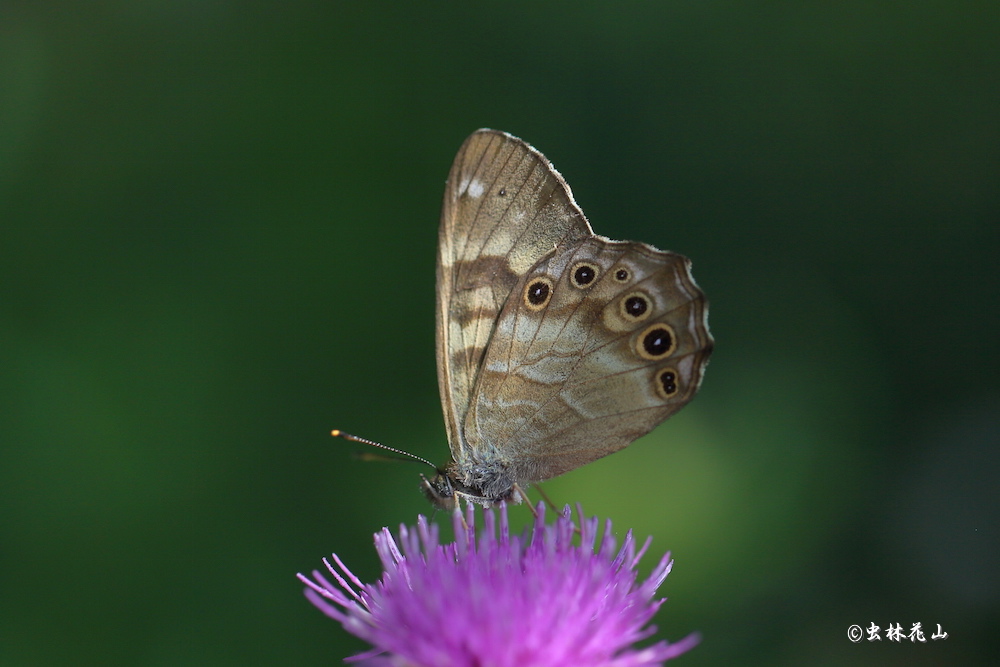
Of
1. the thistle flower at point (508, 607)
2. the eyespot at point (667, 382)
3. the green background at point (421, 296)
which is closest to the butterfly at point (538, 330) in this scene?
the eyespot at point (667, 382)

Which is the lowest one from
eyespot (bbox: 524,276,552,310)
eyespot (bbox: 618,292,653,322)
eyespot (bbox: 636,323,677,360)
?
eyespot (bbox: 636,323,677,360)

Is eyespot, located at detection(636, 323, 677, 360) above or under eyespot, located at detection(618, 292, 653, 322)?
under

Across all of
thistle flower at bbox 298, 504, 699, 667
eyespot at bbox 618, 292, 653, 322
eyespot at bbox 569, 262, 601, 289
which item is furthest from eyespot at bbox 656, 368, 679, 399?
thistle flower at bbox 298, 504, 699, 667

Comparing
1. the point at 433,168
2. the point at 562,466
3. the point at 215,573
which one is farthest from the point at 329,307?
the point at 562,466

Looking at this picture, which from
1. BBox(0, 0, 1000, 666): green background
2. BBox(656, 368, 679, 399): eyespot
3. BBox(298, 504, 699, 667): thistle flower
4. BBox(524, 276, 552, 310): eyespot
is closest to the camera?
BBox(298, 504, 699, 667): thistle flower

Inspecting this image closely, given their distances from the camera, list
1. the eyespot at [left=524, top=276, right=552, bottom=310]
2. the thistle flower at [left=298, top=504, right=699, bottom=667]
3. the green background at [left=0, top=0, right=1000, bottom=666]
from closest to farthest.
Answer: the thistle flower at [left=298, top=504, right=699, bottom=667] → the eyespot at [left=524, top=276, right=552, bottom=310] → the green background at [left=0, top=0, right=1000, bottom=666]

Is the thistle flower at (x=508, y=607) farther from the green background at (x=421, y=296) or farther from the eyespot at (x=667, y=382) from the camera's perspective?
the green background at (x=421, y=296)

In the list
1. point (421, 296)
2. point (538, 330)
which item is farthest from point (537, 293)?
point (421, 296)

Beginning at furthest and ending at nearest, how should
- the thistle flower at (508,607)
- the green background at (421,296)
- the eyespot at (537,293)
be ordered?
the green background at (421,296), the eyespot at (537,293), the thistle flower at (508,607)

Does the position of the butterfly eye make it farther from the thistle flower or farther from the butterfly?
the thistle flower
